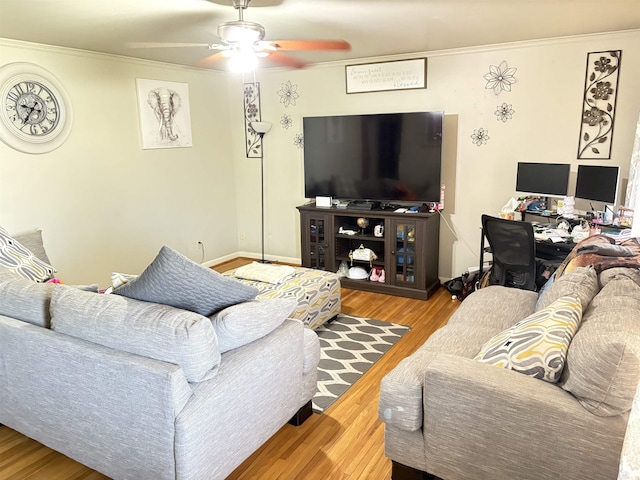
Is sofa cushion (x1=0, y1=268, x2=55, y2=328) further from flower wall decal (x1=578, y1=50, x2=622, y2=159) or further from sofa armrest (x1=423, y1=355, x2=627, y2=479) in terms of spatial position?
flower wall decal (x1=578, y1=50, x2=622, y2=159)

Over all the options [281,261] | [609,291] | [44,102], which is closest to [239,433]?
[609,291]

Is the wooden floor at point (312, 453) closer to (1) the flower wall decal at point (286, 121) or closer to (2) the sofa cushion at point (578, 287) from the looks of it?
(2) the sofa cushion at point (578, 287)

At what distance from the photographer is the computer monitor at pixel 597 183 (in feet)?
11.4

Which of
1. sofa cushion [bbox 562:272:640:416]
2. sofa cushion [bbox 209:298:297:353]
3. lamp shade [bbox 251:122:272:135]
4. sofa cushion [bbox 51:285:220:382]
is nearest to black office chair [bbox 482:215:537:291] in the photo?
sofa cushion [bbox 562:272:640:416]

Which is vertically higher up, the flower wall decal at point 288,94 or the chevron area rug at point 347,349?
the flower wall decal at point 288,94

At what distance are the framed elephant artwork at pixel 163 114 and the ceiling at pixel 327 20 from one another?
2.12 ft

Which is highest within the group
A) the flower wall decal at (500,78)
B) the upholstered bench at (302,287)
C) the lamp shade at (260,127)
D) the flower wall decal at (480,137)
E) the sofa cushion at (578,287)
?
the flower wall decal at (500,78)

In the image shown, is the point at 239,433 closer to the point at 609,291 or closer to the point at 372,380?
the point at 372,380

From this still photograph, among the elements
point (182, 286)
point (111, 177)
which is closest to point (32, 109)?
point (111, 177)

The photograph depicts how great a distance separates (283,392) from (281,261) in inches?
141

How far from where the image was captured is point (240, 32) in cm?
266

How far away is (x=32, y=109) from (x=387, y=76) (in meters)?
3.14

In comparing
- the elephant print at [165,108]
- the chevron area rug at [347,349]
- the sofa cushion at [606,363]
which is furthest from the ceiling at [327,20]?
the chevron area rug at [347,349]

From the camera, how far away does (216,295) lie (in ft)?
6.45
